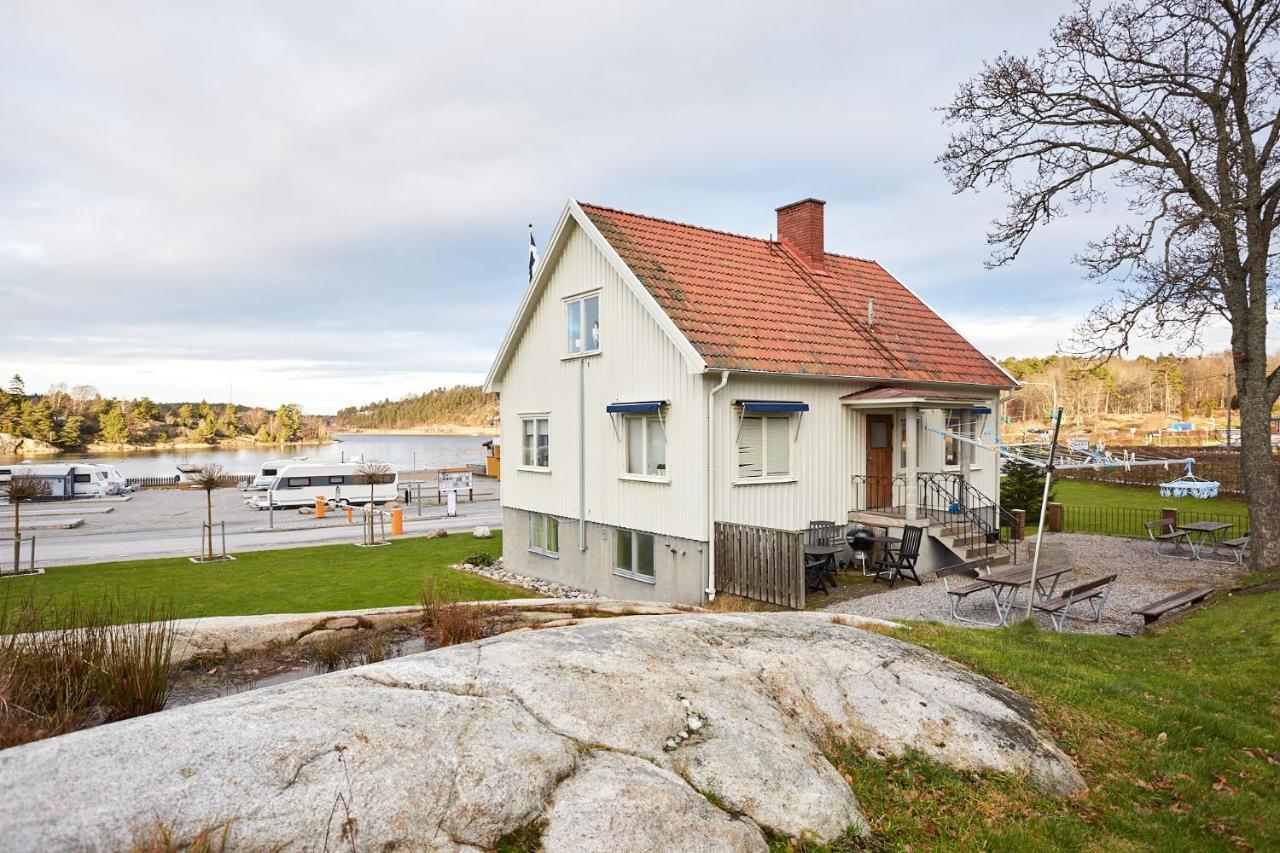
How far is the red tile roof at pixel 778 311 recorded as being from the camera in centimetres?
1549

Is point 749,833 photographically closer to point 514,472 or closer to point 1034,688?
point 1034,688

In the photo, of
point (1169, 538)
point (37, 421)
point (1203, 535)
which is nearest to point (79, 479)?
point (1169, 538)

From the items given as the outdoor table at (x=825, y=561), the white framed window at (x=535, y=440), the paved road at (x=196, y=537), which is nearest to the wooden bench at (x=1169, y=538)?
the outdoor table at (x=825, y=561)

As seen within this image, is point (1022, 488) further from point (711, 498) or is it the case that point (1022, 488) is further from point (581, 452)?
point (581, 452)

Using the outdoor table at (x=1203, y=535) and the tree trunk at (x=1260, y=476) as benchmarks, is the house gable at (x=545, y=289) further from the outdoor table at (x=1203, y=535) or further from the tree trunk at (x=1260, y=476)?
the outdoor table at (x=1203, y=535)

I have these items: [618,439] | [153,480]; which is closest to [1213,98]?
[618,439]

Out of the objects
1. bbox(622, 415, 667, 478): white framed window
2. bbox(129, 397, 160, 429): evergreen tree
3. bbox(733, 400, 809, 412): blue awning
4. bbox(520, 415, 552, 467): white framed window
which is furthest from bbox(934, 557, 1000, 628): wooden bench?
bbox(129, 397, 160, 429): evergreen tree

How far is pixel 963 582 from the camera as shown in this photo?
15.5m

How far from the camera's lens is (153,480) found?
196 ft

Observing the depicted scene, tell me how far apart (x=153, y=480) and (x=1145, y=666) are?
6864 centimetres

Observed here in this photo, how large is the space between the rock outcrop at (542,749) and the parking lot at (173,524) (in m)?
24.3

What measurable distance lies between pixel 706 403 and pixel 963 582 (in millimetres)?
6820

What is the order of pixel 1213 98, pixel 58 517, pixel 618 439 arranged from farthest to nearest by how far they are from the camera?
pixel 58 517 < pixel 618 439 < pixel 1213 98

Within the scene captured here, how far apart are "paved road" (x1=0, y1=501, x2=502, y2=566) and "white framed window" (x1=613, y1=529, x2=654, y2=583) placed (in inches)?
590
